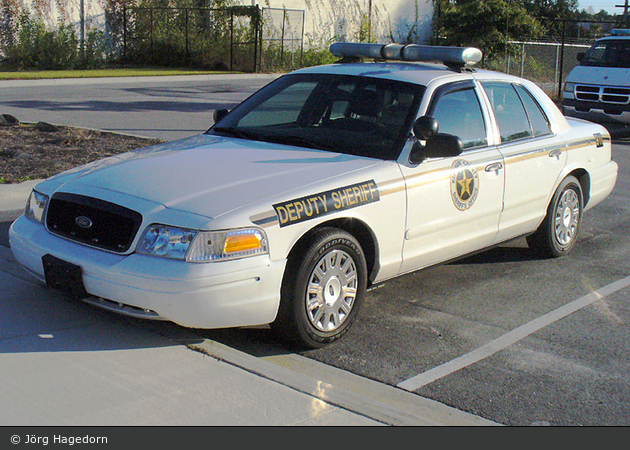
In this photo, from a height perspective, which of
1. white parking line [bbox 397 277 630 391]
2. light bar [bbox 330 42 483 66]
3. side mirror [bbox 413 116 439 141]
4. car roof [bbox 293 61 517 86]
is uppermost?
light bar [bbox 330 42 483 66]

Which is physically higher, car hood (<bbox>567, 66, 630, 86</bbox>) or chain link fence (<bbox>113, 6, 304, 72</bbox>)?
chain link fence (<bbox>113, 6, 304, 72</bbox>)

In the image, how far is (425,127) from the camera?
4.94 m

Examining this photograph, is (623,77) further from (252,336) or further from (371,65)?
(252,336)

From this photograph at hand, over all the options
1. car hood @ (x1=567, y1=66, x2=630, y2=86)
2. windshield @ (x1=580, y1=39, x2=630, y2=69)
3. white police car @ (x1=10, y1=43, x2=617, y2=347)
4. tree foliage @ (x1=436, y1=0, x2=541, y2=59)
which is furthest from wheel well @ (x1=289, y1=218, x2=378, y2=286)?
tree foliage @ (x1=436, y1=0, x2=541, y2=59)

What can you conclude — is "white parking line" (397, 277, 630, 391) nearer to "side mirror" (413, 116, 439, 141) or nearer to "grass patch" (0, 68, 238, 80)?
"side mirror" (413, 116, 439, 141)

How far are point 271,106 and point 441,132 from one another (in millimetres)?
1394

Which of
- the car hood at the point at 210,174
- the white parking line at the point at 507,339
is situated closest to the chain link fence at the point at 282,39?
the white parking line at the point at 507,339

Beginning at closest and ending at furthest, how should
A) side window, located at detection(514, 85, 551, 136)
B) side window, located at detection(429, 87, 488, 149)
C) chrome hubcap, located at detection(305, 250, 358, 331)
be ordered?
chrome hubcap, located at detection(305, 250, 358, 331)
side window, located at detection(429, 87, 488, 149)
side window, located at detection(514, 85, 551, 136)

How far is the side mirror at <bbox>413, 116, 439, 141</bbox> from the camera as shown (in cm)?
493

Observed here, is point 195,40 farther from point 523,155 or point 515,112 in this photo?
point 523,155

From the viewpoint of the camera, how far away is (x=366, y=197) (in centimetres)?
466

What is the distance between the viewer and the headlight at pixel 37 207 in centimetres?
472

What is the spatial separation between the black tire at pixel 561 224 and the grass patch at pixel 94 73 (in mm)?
19291

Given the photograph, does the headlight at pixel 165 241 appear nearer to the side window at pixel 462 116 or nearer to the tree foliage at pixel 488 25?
the side window at pixel 462 116
